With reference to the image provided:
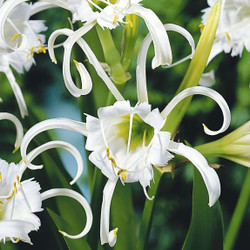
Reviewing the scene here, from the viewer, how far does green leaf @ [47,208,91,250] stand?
0.46 meters

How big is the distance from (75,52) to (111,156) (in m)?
0.16

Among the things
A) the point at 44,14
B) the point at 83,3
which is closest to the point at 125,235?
the point at 83,3

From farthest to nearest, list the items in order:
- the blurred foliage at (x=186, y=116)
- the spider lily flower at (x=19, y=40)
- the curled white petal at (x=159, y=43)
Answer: the blurred foliage at (x=186, y=116) → the spider lily flower at (x=19, y=40) → the curled white petal at (x=159, y=43)

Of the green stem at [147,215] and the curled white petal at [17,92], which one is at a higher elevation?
the curled white petal at [17,92]

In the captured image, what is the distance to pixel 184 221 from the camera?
0.95 m

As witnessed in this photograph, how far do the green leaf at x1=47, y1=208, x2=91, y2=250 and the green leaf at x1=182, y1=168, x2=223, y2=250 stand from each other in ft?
0.33

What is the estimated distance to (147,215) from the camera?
49 centimetres

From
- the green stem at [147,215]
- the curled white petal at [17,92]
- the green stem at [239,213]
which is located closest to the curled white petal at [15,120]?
the curled white petal at [17,92]

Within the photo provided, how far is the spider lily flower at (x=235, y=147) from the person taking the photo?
431mm

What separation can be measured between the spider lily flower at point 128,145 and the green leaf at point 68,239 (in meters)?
0.06

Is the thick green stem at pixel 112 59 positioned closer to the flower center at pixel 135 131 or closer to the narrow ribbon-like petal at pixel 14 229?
the flower center at pixel 135 131

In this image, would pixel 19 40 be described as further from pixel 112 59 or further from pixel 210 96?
pixel 210 96

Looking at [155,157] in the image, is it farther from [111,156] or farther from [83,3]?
[83,3]

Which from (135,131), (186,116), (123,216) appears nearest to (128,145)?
(135,131)
